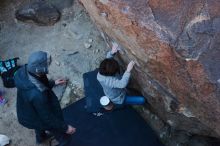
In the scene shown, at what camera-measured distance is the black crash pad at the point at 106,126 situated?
558cm

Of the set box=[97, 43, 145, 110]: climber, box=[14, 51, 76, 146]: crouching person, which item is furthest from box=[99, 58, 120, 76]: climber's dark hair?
box=[14, 51, 76, 146]: crouching person

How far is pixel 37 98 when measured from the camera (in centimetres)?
429

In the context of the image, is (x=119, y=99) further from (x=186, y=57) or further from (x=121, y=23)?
(x=186, y=57)

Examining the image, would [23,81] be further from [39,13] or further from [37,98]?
[39,13]

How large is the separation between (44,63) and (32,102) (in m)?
0.44

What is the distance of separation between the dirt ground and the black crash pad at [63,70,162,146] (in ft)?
0.78

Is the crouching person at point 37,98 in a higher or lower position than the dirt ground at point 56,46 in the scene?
higher

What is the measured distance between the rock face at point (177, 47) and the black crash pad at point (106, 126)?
839 mm

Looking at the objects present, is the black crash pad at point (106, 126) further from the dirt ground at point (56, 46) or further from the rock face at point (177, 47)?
the rock face at point (177, 47)

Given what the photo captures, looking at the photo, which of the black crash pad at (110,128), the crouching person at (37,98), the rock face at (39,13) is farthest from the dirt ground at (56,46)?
the crouching person at (37,98)

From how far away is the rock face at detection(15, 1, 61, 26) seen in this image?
6.89 meters

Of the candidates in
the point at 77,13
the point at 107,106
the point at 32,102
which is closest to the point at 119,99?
the point at 107,106

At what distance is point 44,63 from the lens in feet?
13.8

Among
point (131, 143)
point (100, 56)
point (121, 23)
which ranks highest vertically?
point (121, 23)
